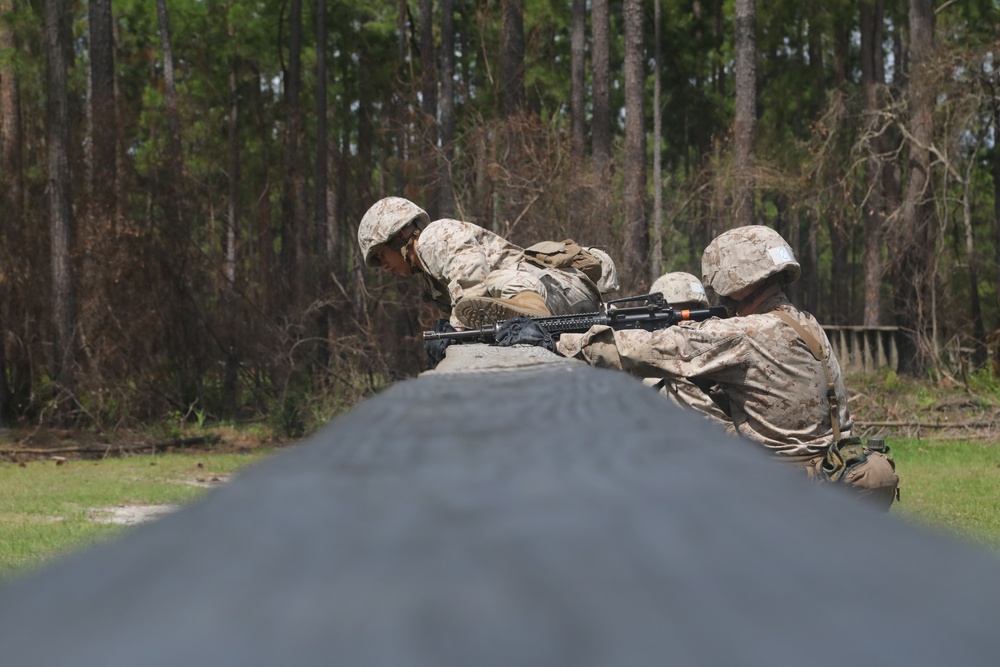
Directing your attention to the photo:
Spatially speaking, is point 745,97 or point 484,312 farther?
point 745,97

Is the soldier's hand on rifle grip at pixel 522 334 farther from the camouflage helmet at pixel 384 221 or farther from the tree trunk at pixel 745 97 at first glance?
the tree trunk at pixel 745 97

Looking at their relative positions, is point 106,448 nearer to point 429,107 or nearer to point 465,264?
point 429,107

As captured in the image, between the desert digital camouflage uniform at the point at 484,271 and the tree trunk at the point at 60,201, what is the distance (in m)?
10.9

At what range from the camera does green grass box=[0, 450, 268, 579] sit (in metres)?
7.45

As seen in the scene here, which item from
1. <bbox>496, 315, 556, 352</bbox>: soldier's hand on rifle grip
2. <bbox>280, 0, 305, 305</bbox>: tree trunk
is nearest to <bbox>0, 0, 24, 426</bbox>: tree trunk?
<bbox>280, 0, 305, 305</bbox>: tree trunk

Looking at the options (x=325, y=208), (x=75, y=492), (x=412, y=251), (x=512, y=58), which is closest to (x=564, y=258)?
(x=412, y=251)

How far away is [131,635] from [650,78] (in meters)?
28.7

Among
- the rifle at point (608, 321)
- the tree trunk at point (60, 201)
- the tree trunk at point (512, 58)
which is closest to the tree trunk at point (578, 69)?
the tree trunk at point (512, 58)

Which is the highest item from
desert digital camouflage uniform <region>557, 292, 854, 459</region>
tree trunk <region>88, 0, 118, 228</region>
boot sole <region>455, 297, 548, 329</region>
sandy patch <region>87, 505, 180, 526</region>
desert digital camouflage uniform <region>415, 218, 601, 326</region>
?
tree trunk <region>88, 0, 118, 228</region>

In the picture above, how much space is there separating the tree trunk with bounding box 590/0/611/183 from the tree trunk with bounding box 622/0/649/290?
618mm

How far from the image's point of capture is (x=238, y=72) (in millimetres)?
26531

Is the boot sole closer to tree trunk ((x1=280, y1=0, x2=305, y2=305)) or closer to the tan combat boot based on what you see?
the tan combat boot

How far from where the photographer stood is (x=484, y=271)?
5.13 meters

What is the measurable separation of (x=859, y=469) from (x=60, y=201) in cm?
1297
